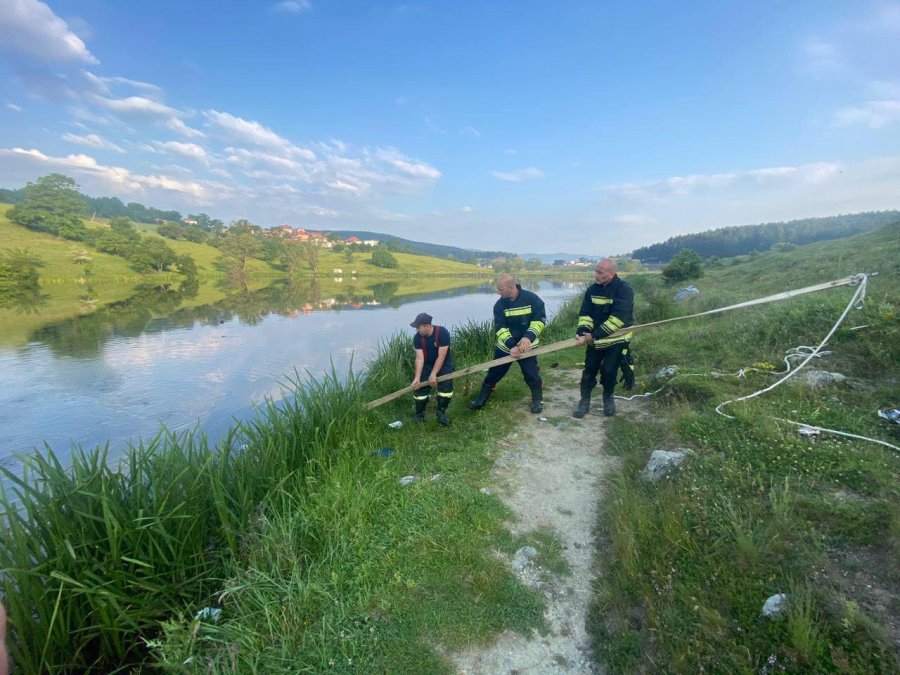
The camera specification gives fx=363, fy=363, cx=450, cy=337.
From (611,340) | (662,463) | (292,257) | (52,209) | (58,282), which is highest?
(52,209)

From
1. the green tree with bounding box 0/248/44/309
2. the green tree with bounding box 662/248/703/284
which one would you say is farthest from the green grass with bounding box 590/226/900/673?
the green tree with bounding box 0/248/44/309

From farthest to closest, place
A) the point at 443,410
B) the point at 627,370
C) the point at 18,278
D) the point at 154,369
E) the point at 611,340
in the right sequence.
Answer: the point at 18,278, the point at 154,369, the point at 627,370, the point at 443,410, the point at 611,340

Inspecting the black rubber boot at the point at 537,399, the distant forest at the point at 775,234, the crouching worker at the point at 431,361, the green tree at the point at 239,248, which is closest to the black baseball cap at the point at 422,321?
the crouching worker at the point at 431,361

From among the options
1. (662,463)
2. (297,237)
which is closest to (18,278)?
(662,463)

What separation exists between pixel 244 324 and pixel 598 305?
55.9 feet

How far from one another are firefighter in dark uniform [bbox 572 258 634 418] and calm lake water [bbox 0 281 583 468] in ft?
11.6

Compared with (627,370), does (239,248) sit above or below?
above

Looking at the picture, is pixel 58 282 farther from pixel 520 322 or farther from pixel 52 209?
pixel 520 322

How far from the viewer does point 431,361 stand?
575cm

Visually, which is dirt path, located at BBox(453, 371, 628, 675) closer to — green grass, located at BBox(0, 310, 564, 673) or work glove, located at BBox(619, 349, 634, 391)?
green grass, located at BBox(0, 310, 564, 673)

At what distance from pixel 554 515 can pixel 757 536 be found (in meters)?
1.42

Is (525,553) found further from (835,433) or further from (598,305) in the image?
(598,305)

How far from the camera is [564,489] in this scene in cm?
359

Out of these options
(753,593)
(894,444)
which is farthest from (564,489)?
(894,444)
